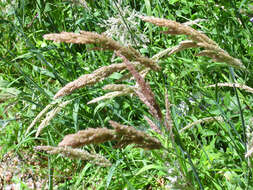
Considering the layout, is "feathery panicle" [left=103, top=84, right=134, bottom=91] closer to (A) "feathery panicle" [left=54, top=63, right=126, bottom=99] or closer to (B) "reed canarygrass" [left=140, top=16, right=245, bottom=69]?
(A) "feathery panicle" [left=54, top=63, right=126, bottom=99]

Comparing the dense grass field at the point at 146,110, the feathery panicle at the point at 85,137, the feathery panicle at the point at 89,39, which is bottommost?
the dense grass field at the point at 146,110

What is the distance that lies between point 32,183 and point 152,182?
929 mm

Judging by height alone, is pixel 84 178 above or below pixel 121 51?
below

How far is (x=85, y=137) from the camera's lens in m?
0.70

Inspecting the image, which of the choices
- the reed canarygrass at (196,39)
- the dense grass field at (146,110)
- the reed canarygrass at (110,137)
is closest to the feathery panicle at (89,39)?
the dense grass field at (146,110)

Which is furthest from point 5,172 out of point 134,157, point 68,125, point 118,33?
point 118,33

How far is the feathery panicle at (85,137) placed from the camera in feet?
2.24

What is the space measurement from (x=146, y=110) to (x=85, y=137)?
5.22 feet

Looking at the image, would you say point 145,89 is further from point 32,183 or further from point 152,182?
point 32,183

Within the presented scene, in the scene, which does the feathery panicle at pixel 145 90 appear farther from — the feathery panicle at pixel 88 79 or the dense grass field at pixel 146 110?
the feathery panicle at pixel 88 79

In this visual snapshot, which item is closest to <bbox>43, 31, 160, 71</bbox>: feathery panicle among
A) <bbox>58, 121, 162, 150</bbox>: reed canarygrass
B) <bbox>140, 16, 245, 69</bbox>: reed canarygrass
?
<bbox>140, 16, 245, 69</bbox>: reed canarygrass

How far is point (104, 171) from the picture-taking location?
2.06 m

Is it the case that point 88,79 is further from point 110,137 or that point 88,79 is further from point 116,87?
point 110,137

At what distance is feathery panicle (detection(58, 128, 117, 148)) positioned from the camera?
684 millimetres
